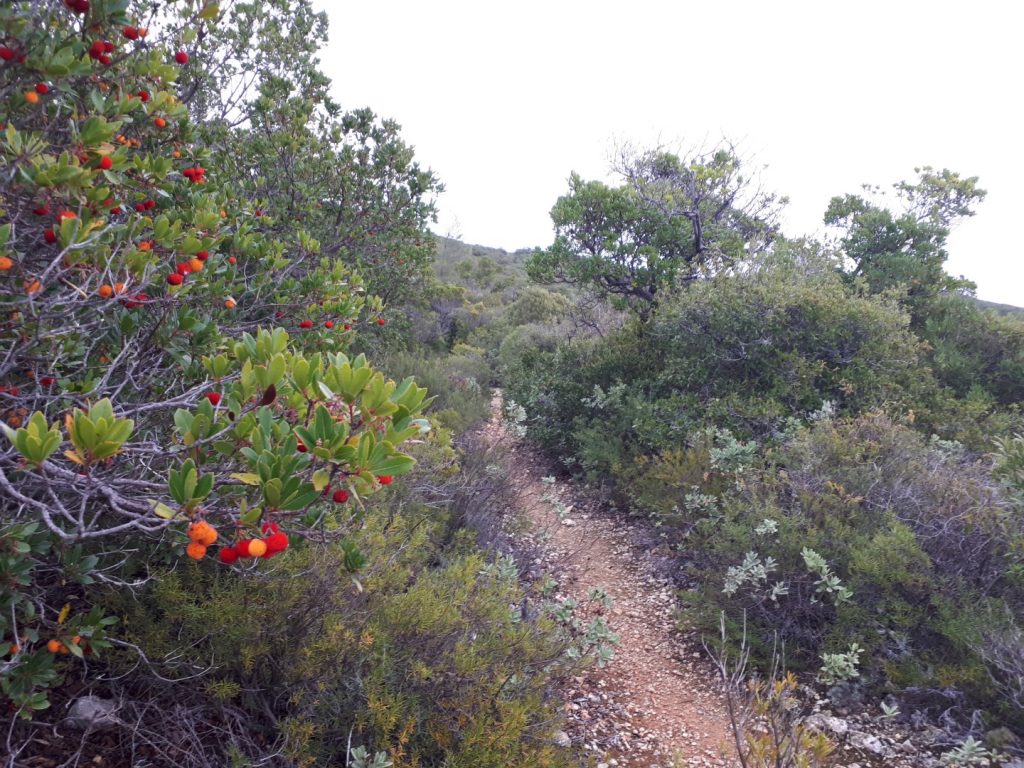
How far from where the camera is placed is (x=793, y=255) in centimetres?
837

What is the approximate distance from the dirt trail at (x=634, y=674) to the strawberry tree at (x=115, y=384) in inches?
85.9

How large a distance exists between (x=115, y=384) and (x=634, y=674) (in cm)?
375

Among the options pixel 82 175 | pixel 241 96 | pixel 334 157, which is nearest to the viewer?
pixel 82 175

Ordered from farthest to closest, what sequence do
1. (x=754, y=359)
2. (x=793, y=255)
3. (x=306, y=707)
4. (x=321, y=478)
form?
(x=793, y=255) → (x=754, y=359) → (x=306, y=707) → (x=321, y=478)

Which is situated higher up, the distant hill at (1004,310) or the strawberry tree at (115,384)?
the distant hill at (1004,310)

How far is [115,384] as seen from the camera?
92.7 inches

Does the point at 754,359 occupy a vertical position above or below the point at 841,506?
above

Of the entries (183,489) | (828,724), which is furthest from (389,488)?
(828,724)

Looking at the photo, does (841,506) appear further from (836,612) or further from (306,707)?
(306,707)

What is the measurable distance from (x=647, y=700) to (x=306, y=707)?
2.45m

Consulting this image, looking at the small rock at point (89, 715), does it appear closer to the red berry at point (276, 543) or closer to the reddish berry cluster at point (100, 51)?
the red berry at point (276, 543)

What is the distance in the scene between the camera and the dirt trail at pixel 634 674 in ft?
11.0

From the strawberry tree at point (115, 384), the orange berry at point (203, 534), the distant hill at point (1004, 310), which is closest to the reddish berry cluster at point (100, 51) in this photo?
the strawberry tree at point (115, 384)

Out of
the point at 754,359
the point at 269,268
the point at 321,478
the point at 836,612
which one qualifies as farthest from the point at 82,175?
the point at 754,359
